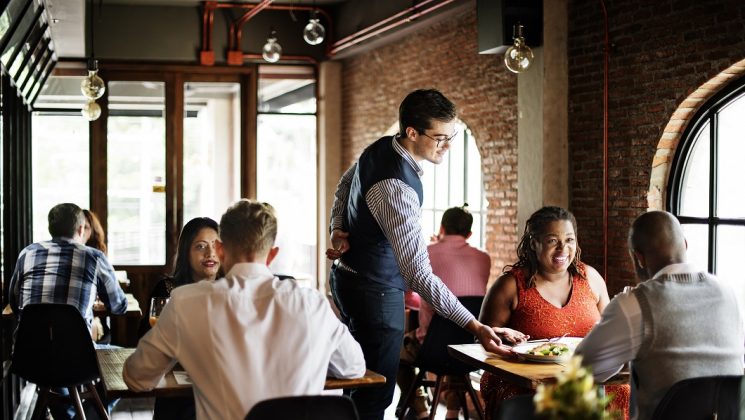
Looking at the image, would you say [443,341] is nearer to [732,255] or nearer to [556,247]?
[556,247]

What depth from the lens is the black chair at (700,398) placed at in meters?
2.92

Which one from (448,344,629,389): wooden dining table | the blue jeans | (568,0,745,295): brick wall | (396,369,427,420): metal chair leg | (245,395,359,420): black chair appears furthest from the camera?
(396,369,427,420): metal chair leg

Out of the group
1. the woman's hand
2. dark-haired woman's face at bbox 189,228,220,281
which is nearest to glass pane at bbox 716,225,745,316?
the woman's hand

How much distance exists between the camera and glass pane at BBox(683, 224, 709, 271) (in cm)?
580

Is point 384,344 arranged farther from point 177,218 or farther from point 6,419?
point 177,218

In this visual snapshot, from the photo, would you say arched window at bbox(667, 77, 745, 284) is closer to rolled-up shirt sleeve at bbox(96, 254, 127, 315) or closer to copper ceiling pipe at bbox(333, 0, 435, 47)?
copper ceiling pipe at bbox(333, 0, 435, 47)

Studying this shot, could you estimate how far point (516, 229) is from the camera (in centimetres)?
768

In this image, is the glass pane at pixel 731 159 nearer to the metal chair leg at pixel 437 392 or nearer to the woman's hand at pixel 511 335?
the metal chair leg at pixel 437 392

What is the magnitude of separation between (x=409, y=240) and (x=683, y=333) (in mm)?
1205

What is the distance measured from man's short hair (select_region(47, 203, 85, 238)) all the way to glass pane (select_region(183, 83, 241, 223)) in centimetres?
559

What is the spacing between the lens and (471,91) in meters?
8.44

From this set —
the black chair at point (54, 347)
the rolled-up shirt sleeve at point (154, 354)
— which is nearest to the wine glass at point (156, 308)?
the rolled-up shirt sleeve at point (154, 354)

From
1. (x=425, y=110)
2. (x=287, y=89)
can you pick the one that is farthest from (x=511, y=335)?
(x=287, y=89)

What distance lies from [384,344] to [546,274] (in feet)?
2.79
